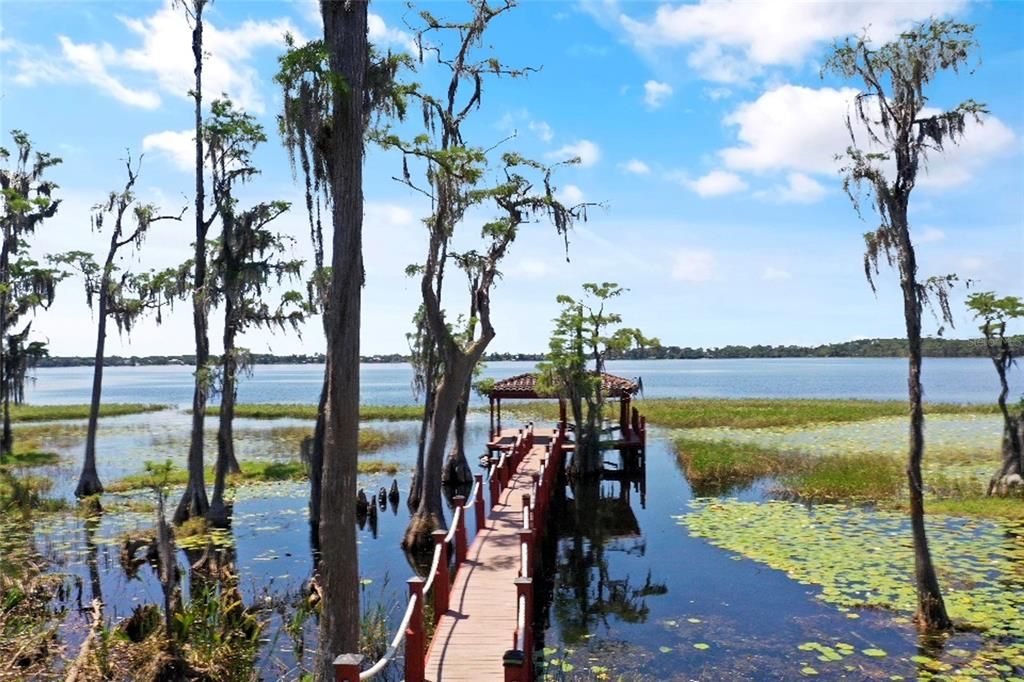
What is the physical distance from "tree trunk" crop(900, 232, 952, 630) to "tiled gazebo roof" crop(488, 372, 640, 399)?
18.5m

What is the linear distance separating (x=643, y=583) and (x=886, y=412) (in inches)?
1488

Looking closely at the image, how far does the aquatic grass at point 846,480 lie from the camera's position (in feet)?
70.9

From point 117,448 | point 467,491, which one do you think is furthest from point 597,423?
point 117,448

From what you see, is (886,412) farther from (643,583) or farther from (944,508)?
(643,583)

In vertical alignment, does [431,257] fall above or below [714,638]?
above

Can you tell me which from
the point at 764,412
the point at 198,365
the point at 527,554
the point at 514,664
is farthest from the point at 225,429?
the point at 764,412

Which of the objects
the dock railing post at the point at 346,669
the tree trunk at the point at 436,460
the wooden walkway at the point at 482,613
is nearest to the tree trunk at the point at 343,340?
the dock railing post at the point at 346,669

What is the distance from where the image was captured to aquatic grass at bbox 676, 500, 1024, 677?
11.4 m

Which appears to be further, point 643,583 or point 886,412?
point 886,412

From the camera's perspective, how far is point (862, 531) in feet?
56.6

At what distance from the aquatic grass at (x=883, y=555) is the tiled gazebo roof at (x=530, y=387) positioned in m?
8.98

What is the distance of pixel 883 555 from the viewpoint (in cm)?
1517

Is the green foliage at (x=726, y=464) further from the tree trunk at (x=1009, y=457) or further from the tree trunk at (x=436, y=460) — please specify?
the tree trunk at (x=436, y=460)

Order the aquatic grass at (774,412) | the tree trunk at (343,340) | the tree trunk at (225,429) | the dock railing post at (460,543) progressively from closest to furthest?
the tree trunk at (343,340)
the dock railing post at (460,543)
the tree trunk at (225,429)
the aquatic grass at (774,412)
